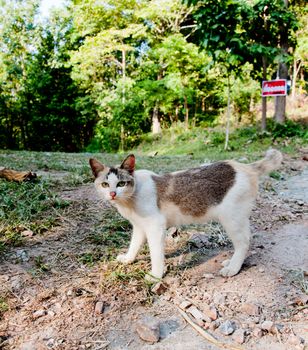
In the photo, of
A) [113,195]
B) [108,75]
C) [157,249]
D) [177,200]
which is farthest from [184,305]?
[108,75]

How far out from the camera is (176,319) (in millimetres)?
2180

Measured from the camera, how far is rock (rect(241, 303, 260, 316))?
221cm

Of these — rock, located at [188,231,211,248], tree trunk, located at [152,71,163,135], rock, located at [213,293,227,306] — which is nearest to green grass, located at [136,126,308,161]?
tree trunk, located at [152,71,163,135]

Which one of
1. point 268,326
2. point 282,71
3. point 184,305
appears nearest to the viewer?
point 268,326

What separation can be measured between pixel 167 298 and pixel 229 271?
0.58m

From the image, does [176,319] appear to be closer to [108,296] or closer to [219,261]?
[108,296]

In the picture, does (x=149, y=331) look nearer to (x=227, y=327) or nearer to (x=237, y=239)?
(x=227, y=327)

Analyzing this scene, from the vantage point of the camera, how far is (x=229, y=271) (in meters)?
2.65

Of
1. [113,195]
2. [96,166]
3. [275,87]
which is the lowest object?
[113,195]

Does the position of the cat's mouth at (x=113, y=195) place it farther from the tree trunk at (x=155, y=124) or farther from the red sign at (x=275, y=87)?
the tree trunk at (x=155, y=124)

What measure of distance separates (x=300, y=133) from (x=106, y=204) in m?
8.07

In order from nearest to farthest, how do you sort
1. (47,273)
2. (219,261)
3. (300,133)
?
(47,273)
(219,261)
(300,133)

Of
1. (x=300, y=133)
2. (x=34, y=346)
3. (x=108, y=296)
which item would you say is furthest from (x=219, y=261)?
(x=300, y=133)

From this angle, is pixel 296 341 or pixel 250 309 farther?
pixel 250 309
